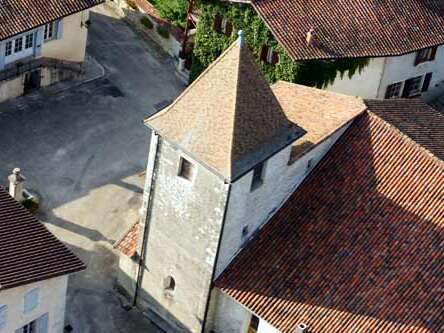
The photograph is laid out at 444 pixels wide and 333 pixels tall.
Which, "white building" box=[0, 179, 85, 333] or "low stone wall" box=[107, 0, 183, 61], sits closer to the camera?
"white building" box=[0, 179, 85, 333]

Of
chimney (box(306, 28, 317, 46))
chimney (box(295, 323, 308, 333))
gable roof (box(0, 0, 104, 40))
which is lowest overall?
chimney (box(295, 323, 308, 333))

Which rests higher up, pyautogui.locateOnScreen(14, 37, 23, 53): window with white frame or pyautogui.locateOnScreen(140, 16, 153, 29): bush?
pyautogui.locateOnScreen(14, 37, 23, 53): window with white frame

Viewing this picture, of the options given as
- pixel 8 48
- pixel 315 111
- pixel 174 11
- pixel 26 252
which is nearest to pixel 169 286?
pixel 26 252

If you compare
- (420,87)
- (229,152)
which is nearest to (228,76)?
(229,152)

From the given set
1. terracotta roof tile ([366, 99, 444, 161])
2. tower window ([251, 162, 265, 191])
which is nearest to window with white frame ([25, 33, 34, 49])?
terracotta roof tile ([366, 99, 444, 161])

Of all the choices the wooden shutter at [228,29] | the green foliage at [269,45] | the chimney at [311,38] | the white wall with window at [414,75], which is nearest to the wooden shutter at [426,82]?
the white wall with window at [414,75]

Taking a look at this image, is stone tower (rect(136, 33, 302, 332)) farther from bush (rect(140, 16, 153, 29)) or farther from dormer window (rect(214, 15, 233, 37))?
bush (rect(140, 16, 153, 29))

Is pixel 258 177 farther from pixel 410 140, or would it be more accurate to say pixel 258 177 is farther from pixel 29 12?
pixel 29 12

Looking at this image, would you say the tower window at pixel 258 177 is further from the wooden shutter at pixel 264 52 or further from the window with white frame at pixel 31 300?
the wooden shutter at pixel 264 52
